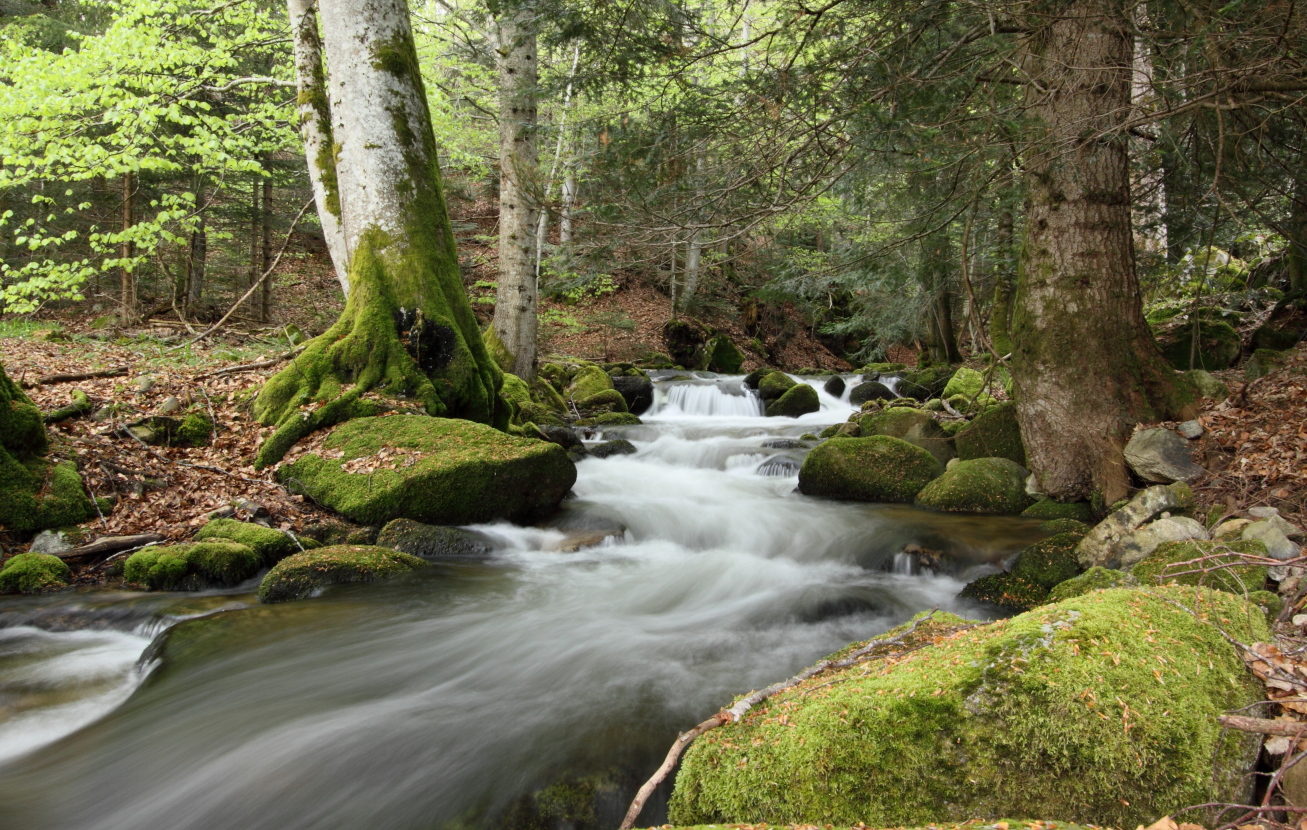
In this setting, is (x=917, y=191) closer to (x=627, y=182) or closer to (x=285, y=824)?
(x=627, y=182)

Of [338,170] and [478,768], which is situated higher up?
[338,170]

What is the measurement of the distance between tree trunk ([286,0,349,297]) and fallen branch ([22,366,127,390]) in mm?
2757

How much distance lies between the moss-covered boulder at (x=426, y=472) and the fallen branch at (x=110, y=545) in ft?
4.08

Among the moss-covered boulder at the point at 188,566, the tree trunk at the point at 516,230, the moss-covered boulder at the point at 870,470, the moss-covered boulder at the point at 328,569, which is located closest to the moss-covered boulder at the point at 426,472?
the moss-covered boulder at the point at 328,569

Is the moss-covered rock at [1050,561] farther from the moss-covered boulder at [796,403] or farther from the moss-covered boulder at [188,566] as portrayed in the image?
the moss-covered boulder at [796,403]

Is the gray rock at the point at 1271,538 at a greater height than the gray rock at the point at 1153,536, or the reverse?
the gray rock at the point at 1271,538

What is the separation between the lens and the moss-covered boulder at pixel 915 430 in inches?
343

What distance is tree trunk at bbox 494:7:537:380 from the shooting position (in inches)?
405

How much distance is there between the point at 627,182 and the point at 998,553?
14.8ft

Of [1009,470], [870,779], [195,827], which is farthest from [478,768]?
[1009,470]

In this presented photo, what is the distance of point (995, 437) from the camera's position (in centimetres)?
784

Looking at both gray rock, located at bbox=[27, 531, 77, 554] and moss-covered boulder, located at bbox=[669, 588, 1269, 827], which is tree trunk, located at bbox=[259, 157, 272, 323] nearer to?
gray rock, located at bbox=[27, 531, 77, 554]

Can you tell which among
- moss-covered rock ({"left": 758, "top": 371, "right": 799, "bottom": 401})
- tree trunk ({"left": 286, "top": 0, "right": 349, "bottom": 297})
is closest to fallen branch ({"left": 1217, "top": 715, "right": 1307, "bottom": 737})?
tree trunk ({"left": 286, "top": 0, "right": 349, "bottom": 297})

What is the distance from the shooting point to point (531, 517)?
22.7ft
